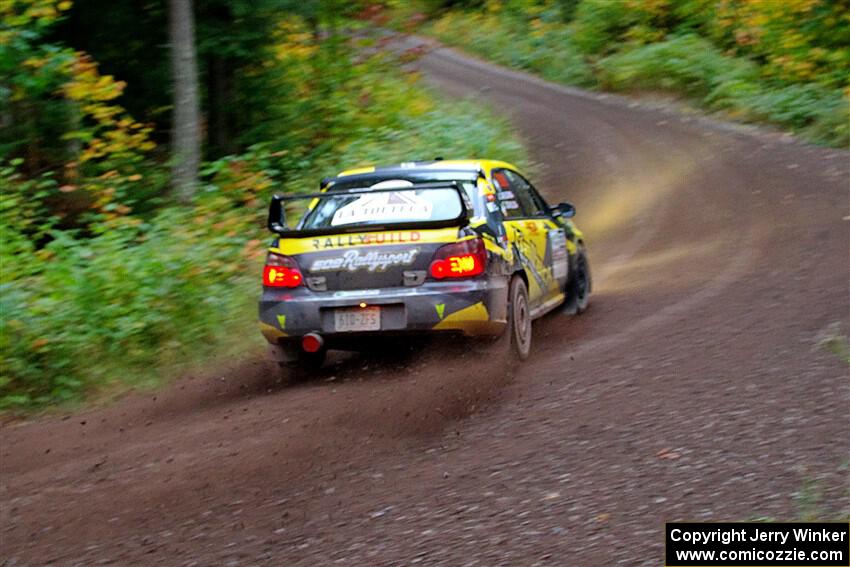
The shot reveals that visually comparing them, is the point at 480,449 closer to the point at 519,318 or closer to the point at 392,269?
the point at 392,269

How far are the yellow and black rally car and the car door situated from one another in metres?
0.23

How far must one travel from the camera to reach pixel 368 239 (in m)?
8.39

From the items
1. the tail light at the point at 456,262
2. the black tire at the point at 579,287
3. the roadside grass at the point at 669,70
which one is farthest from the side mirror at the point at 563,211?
the roadside grass at the point at 669,70

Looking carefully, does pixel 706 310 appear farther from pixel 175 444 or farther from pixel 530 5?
pixel 530 5

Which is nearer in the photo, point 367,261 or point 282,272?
point 367,261

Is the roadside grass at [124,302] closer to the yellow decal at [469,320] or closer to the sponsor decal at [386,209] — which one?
the sponsor decal at [386,209]

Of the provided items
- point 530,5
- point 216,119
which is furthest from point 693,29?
point 216,119

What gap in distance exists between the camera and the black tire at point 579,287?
11.1m

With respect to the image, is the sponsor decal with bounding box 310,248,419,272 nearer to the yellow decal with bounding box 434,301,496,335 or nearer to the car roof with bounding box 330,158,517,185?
the yellow decal with bounding box 434,301,496,335

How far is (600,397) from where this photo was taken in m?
7.36

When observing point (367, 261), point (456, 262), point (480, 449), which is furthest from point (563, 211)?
point (480, 449)

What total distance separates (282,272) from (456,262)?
1378mm

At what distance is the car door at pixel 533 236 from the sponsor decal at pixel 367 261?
1.19 metres

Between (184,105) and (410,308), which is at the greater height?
(184,105)
